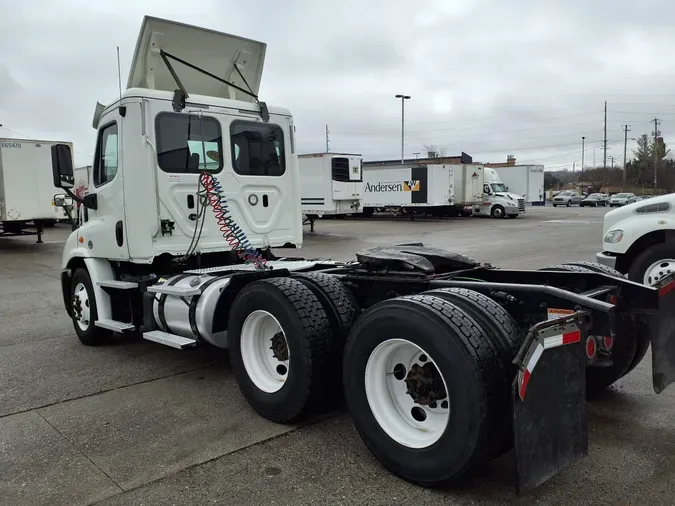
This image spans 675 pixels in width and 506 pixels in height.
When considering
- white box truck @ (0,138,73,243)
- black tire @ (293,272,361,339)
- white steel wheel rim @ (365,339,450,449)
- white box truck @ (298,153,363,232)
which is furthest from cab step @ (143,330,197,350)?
white box truck @ (298,153,363,232)

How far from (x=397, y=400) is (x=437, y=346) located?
0.64m

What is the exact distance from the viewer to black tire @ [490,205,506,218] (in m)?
34.7

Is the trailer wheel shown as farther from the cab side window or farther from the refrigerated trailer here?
the cab side window

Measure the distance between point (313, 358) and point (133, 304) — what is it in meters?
2.86

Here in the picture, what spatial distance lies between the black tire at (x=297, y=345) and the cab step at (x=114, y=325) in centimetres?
199

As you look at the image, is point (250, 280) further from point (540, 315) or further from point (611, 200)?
point (611, 200)

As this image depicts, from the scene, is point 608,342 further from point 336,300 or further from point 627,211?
point 627,211

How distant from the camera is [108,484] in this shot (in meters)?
3.46

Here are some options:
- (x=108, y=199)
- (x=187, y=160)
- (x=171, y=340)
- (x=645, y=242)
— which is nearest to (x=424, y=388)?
(x=171, y=340)

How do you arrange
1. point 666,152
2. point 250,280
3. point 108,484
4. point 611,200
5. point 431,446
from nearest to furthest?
1. point 431,446
2. point 108,484
3. point 250,280
4. point 611,200
5. point 666,152

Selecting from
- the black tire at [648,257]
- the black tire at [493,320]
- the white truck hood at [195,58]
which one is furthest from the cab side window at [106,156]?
the black tire at [648,257]

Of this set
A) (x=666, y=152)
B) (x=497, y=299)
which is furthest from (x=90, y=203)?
(x=666, y=152)

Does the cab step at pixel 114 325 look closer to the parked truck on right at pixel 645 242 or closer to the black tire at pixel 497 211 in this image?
the parked truck on right at pixel 645 242

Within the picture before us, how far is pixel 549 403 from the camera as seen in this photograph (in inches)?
117
